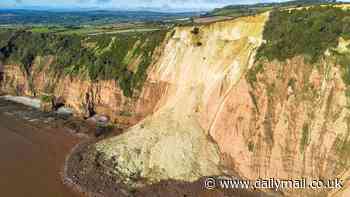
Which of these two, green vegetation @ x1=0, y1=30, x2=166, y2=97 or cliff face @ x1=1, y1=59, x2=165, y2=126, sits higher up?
green vegetation @ x1=0, y1=30, x2=166, y2=97

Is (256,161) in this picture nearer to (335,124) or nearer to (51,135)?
(335,124)

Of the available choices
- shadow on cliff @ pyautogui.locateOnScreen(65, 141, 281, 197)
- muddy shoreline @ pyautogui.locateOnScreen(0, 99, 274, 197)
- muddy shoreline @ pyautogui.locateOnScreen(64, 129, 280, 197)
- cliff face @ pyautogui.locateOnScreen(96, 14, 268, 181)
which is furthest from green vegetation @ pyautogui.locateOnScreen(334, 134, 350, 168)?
cliff face @ pyautogui.locateOnScreen(96, 14, 268, 181)

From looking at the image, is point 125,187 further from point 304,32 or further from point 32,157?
point 304,32

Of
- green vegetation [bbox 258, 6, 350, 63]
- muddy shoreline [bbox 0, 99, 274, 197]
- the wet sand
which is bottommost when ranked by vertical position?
the wet sand

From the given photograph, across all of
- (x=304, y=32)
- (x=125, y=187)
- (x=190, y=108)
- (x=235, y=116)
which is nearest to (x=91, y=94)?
(x=190, y=108)

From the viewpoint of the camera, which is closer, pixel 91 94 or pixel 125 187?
pixel 125 187

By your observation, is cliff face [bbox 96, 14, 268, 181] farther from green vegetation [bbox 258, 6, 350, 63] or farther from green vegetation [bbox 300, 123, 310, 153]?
green vegetation [bbox 300, 123, 310, 153]

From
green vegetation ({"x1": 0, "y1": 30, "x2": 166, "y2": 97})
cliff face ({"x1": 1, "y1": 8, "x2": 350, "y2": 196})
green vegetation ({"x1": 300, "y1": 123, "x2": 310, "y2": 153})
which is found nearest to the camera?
cliff face ({"x1": 1, "y1": 8, "x2": 350, "y2": 196})
